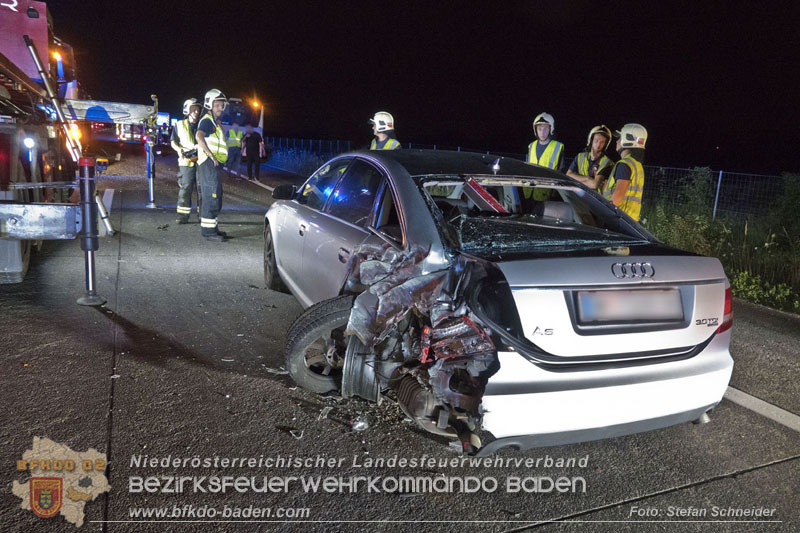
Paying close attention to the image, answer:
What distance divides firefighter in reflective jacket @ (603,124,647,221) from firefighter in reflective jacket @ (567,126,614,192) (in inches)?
23.4

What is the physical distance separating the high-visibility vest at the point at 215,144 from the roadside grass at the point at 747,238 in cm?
641

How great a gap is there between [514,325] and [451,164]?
1591mm

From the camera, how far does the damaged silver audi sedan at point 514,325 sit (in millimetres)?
2621

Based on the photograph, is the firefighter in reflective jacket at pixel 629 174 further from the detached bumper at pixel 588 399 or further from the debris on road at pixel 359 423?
the debris on road at pixel 359 423

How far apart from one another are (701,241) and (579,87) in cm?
6465

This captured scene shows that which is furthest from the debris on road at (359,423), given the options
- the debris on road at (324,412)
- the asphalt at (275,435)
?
the debris on road at (324,412)

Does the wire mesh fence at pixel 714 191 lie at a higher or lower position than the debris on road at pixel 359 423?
higher

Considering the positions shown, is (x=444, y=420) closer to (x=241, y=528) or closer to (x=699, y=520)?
(x=241, y=528)

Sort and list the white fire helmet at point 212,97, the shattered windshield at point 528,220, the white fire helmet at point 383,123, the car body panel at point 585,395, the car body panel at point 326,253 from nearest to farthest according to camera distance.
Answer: the car body panel at point 585,395 → the shattered windshield at point 528,220 → the car body panel at point 326,253 → the white fire helmet at point 383,123 → the white fire helmet at point 212,97

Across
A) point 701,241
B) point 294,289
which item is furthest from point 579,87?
point 294,289

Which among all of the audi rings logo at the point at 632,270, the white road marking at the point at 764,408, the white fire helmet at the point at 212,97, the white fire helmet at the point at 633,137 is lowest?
the white road marking at the point at 764,408

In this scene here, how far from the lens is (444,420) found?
109 inches

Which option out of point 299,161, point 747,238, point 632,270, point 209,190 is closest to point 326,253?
point 632,270

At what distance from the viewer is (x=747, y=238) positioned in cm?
852
